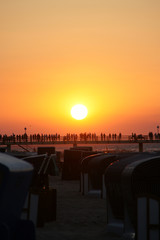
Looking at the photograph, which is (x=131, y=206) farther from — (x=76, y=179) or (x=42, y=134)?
(x=42, y=134)

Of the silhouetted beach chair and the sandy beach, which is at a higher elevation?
the silhouetted beach chair

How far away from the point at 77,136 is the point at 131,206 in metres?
75.1

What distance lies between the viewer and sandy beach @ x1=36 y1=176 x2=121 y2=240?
38.2 ft

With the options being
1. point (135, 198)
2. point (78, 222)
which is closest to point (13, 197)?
point (135, 198)

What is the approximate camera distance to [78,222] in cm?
1383

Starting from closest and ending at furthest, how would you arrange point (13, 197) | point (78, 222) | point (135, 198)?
1. point (13, 197)
2. point (135, 198)
3. point (78, 222)

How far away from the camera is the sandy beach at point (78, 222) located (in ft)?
38.2

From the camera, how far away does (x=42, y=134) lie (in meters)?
87.2

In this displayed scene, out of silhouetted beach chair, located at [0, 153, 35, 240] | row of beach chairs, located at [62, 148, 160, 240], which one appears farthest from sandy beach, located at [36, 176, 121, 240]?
silhouetted beach chair, located at [0, 153, 35, 240]

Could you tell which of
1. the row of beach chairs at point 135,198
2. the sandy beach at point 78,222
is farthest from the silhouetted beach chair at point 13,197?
the sandy beach at point 78,222

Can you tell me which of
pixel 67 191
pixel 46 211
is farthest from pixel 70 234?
pixel 67 191

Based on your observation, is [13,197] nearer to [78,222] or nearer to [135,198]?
[135,198]

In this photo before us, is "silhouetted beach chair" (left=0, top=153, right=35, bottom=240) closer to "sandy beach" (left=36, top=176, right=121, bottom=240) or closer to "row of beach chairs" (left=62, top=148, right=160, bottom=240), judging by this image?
"row of beach chairs" (left=62, top=148, right=160, bottom=240)

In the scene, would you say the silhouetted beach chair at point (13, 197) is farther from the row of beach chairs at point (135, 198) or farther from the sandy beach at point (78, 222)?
the sandy beach at point (78, 222)
